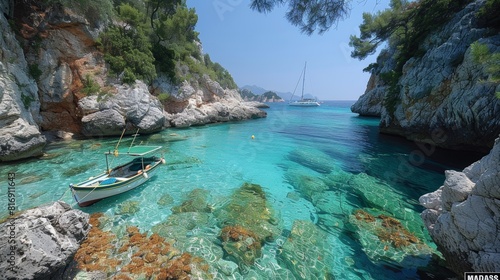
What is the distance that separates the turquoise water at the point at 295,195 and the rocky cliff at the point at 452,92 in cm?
224

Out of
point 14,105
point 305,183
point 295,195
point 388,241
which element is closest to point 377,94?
point 305,183

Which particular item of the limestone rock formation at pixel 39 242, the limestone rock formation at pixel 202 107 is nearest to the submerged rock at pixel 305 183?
the limestone rock formation at pixel 39 242

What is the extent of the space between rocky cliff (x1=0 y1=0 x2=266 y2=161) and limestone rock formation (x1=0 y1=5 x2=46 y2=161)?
0.13 feet

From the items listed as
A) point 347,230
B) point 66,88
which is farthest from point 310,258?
point 66,88

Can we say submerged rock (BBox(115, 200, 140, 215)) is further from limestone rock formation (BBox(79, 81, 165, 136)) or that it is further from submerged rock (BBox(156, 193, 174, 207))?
limestone rock formation (BBox(79, 81, 165, 136))

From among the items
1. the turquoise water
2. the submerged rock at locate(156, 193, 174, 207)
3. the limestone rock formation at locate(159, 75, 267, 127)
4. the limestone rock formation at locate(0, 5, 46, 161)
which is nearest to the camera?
the turquoise water

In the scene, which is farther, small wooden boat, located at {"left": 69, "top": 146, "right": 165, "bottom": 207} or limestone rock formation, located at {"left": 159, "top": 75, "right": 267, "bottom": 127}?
limestone rock formation, located at {"left": 159, "top": 75, "right": 267, "bottom": 127}

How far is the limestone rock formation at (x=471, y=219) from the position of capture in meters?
3.98

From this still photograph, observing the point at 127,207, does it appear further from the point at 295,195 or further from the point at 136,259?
the point at 295,195

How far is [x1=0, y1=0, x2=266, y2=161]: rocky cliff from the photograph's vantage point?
42.6 feet

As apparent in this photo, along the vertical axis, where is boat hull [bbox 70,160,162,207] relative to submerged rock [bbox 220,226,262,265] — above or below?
above

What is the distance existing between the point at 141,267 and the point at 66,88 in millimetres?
20793

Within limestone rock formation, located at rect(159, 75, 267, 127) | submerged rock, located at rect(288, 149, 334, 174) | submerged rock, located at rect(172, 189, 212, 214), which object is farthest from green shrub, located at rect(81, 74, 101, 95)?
submerged rock, located at rect(288, 149, 334, 174)

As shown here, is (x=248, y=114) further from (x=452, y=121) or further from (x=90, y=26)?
(x=452, y=121)
